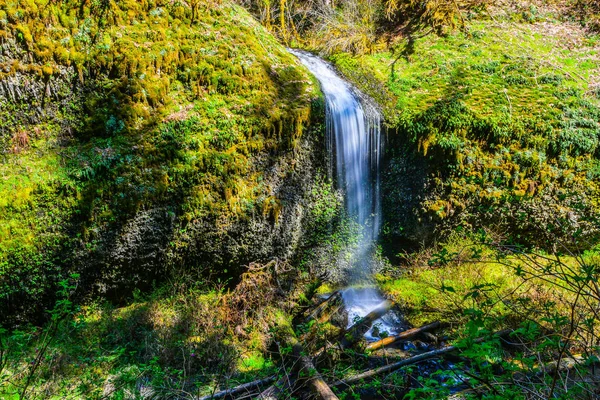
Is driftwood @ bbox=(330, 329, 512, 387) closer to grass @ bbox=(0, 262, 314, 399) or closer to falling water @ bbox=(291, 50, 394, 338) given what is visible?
grass @ bbox=(0, 262, 314, 399)

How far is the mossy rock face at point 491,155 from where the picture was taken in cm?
646

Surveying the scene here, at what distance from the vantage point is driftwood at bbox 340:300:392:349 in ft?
16.8

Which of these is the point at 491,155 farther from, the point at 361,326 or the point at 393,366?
the point at 393,366

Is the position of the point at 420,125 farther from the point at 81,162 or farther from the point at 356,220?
the point at 81,162


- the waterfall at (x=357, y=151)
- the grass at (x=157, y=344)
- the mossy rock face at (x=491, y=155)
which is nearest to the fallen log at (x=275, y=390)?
the grass at (x=157, y=344)

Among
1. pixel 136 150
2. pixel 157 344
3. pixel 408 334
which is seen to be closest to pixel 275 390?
pixel 157 344

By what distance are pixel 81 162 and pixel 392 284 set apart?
537 centimetres

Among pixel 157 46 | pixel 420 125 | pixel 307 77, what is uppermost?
pixel 157 46

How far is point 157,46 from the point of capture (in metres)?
5.72

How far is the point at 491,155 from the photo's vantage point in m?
6.55

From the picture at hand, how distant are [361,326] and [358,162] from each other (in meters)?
2.84

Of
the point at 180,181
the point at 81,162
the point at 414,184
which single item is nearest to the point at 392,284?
the point at 414,184

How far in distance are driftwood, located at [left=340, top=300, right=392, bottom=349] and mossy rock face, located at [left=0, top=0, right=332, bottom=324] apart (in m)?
1.65

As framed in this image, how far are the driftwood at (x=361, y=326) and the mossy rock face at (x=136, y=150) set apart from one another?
5.41 ft
